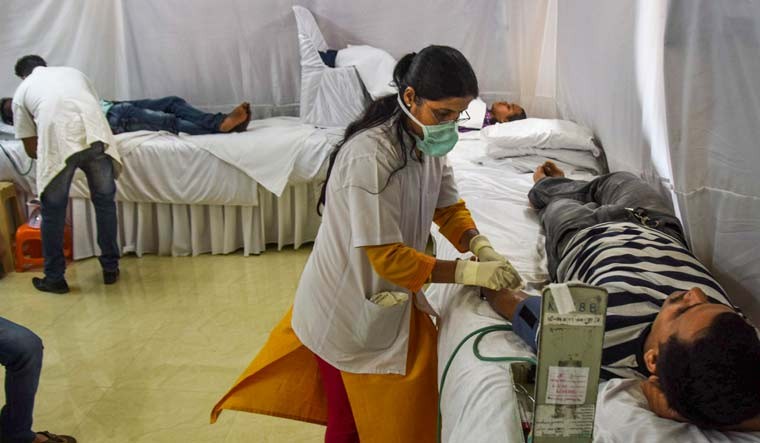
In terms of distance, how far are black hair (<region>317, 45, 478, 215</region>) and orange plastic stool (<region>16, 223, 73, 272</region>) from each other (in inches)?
91.5

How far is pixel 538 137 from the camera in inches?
110

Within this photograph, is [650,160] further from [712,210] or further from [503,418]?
[503,418]

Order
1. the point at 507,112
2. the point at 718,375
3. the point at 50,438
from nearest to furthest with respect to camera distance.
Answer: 1. the point at 718,375
2. the point at 50,438
3. the point at 507,112

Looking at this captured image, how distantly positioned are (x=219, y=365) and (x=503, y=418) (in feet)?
4.86

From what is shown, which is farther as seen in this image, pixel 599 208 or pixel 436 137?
pixel 599 208

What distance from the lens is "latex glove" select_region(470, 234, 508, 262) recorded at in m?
1.39

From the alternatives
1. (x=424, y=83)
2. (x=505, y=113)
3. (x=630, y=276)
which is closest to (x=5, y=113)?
(x=505, y=113)

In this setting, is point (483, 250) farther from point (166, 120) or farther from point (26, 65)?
point (26, 65)

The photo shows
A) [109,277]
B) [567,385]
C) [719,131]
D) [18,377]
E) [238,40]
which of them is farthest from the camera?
[238,40]

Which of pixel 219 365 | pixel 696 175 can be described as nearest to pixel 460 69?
pixel 696 175

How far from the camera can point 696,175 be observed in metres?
1.47

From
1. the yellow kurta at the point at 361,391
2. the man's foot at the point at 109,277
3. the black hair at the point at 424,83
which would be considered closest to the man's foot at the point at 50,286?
the man's foot at the point at 109,277

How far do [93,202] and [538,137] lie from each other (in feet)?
7.13

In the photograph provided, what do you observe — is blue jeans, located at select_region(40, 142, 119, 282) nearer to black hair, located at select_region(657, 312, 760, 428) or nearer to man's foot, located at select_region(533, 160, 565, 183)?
man's foot, located at select_region(533, 160, 565, 183)
